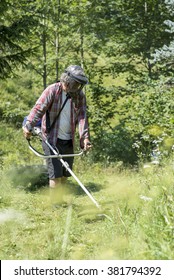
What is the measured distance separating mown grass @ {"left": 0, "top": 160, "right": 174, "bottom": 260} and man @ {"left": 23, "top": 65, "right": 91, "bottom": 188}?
0.65 meters

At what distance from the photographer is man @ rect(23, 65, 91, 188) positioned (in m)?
6.02

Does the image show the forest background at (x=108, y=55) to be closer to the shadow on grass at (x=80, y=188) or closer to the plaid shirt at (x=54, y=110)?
the shadow on grass at (x=80, y=188)

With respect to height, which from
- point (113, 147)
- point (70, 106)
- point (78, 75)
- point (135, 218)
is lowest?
point (113, 147)

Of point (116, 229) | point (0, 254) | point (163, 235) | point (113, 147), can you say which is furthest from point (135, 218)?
point (113, 147)

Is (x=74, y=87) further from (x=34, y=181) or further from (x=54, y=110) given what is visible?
(x=34, y=181)

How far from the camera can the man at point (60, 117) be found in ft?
19.7

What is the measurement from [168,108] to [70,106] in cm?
508

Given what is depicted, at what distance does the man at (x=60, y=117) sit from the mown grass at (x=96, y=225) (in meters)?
0.65

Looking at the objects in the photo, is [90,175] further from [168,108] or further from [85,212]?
[85,212]

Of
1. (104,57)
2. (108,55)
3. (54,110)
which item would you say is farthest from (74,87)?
(104,57)

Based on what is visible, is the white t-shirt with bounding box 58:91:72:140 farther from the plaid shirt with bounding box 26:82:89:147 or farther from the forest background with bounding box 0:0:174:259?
the forest background with bounding box 0:0:174:259

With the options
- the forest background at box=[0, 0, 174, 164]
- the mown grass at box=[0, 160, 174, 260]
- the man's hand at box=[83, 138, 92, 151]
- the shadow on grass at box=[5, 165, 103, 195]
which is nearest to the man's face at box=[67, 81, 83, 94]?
the man's hand at box=[83, 138, 92, 151]

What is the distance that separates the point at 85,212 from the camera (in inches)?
234

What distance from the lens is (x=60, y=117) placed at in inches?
243
